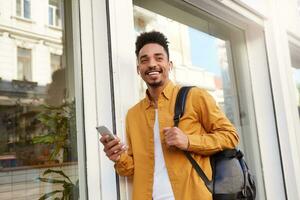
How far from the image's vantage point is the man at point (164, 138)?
139cm

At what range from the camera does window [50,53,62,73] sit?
1655 millimetres

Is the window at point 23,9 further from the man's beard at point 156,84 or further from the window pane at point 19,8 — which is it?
the man's beard at point 156,84

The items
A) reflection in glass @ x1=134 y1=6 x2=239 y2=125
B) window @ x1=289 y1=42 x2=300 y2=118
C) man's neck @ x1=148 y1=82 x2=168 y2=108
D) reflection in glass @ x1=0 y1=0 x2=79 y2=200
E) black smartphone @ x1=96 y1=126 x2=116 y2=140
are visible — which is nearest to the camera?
black smartphone @ x1=96 y1=126 x2=116 y2=140

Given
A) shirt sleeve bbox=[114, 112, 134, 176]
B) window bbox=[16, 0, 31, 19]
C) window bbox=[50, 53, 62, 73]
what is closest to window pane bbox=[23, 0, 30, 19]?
window bbox=[16, 0, 31, 19]

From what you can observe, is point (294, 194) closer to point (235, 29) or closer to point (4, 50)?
point (235, 29)

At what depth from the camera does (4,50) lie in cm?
148

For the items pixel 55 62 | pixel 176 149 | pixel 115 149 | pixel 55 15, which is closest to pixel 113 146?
pixel 115 149

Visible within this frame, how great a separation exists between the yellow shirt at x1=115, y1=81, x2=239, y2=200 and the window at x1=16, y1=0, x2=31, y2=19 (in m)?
0.68

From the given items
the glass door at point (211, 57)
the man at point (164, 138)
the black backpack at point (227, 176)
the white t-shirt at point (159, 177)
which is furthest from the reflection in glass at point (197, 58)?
the black backpack at point (227, 176)

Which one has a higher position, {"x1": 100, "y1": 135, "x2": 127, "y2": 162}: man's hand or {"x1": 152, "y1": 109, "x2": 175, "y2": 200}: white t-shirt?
{"x1": 100, "y1": 135, "x2": 127, "y2": 162}: man's hand

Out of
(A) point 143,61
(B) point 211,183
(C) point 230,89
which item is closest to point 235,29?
(C) point 230,89

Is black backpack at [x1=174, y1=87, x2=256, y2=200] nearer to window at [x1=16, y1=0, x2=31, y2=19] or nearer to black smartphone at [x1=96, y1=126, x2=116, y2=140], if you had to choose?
black smartphone at [x1=96, y1=126, x2=116, y2=140]

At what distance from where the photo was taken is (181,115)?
4.83ft

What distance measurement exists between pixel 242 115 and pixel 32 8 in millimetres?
2106
